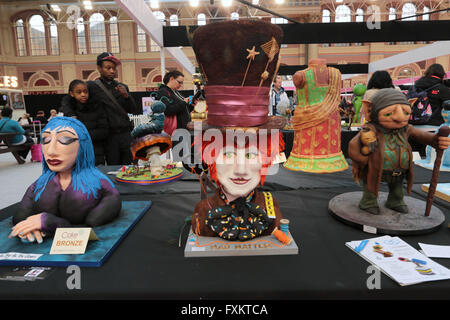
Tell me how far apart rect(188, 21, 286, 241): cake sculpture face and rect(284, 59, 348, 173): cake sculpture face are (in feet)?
4.90

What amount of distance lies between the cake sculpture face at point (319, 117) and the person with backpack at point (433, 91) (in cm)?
165

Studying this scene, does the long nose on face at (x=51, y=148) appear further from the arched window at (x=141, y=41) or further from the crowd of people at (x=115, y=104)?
the arched window at (x=141, y=41)

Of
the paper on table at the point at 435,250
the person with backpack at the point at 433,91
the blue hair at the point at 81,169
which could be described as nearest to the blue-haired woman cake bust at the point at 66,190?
the blue hair at the point at 81,169

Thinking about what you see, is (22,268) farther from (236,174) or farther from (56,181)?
(236,174)

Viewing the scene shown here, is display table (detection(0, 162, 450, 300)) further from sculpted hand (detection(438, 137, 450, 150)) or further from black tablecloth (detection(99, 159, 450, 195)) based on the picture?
black tablecloth (detection(99, 159, 450, 195))

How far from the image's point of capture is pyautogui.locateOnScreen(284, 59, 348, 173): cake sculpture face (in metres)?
2.74

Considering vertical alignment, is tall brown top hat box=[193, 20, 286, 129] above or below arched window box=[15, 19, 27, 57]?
below

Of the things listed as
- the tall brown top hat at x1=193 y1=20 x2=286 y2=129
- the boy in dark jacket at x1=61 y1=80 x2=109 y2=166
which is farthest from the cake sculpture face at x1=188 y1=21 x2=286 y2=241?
the boy in dark jacket at x1=61 y1=80 x2=109 y2=166

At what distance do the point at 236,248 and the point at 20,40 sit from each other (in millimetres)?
19846

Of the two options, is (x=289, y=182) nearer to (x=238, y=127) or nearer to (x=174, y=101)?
(x=238, y=127)

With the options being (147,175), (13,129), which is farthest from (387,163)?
(13,129)

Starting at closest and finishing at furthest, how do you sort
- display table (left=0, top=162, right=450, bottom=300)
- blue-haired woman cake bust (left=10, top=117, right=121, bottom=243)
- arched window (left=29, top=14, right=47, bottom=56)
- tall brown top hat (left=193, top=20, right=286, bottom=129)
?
display table (left=0, top=162, right=450, bottom=300), tall brown top hat (left=193, top=20, right=286, bottom=129), blue-haired woman cake bust (left=10, top=117, right=121, bottom=243), arched window (left=29, top=14, right=47, bottom=56)

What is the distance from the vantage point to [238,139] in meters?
1.32

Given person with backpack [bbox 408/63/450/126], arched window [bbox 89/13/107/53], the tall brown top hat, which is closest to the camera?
the tall brown top hat
